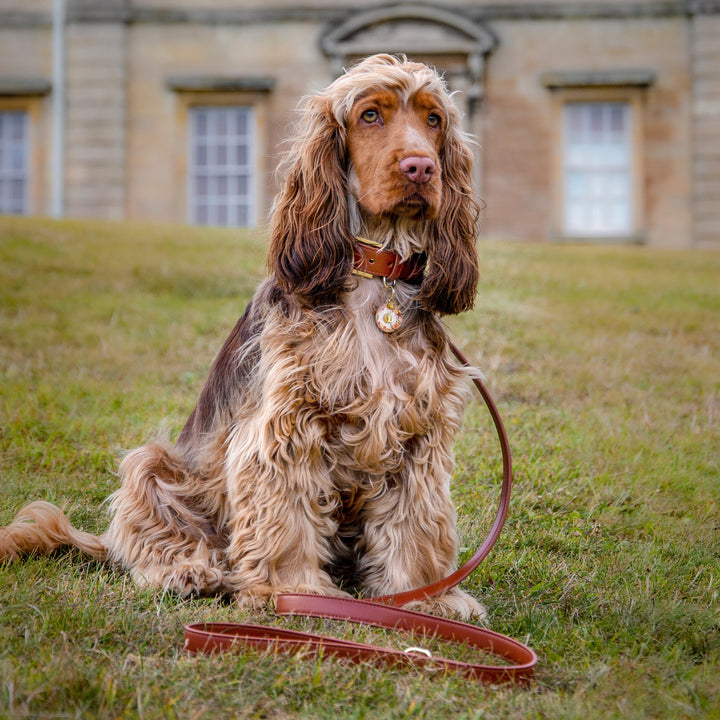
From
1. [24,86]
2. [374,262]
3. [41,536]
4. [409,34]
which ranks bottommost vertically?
[41,536]

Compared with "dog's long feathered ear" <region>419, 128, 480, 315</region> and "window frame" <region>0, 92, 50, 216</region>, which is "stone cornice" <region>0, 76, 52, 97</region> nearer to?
"window frame" <region>0, 92, 50, 216</region>

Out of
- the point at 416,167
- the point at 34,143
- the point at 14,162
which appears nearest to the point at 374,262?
the point at 416,167

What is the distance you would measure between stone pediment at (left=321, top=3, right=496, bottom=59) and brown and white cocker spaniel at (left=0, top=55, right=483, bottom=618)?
15.7 metres

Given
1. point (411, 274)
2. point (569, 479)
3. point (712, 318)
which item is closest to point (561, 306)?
point (712, 318)

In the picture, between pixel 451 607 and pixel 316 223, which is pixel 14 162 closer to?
pixel 316 223

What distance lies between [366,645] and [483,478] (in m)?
2.35

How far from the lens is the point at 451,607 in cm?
334

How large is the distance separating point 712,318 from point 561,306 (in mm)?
1459

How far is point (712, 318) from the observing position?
9234 mm

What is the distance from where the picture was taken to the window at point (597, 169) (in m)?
19.0

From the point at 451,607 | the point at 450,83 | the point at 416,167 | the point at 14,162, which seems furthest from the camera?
the point at 14,162

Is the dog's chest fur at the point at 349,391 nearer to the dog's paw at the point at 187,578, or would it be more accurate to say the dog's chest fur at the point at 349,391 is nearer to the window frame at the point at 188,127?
the dog's paw at the point at 187,578

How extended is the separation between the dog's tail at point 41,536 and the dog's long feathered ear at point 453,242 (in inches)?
64.6

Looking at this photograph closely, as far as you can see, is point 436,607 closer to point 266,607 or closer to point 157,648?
point 266,607
